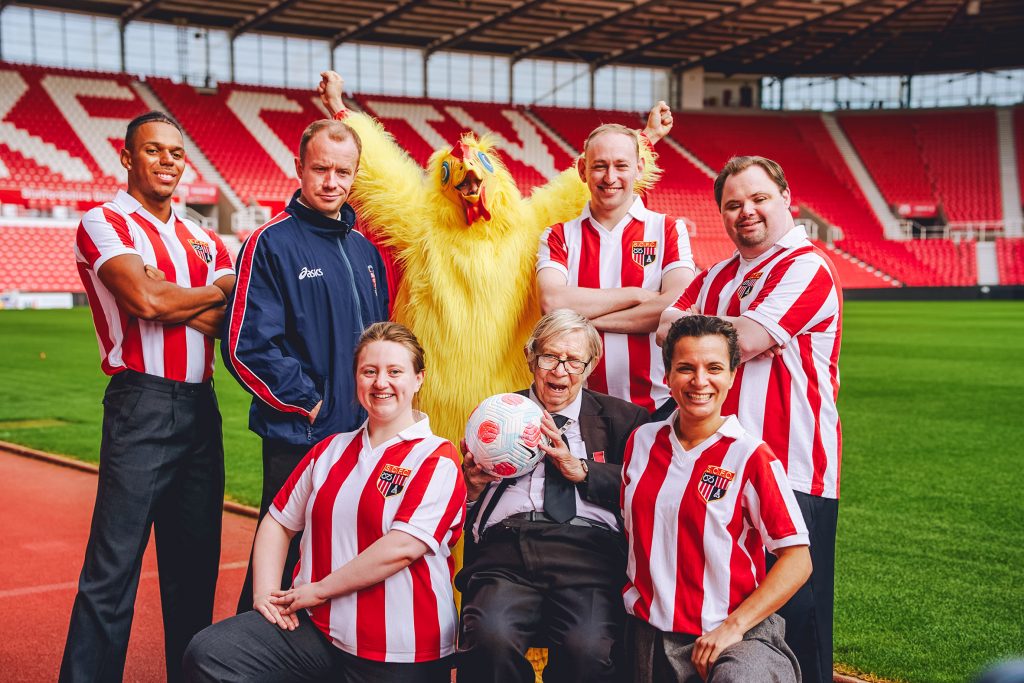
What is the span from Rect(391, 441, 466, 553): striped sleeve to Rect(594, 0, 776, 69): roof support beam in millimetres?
26564

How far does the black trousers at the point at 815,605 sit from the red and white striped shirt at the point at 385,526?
95 cm

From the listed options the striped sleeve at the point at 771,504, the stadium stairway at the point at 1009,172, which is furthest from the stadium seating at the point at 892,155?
the striped sleeve at the point at 771,504

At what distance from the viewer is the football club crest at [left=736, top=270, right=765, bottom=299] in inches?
111

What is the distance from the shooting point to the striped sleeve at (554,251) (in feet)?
11.1

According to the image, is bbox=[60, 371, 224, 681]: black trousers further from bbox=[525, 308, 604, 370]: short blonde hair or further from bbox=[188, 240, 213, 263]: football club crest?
bbox=[525, 308, 604, 370]: short blonde hair

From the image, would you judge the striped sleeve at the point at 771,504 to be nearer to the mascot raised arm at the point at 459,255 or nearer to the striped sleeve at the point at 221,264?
the mascot raised arm at the point at 459,255

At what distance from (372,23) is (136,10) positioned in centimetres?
684

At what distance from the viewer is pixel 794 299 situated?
8.77ft

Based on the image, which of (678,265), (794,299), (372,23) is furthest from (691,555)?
(372,23)

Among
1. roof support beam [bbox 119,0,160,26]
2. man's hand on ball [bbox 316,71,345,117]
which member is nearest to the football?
man's hand on ball [bbox 316,71,345,117]

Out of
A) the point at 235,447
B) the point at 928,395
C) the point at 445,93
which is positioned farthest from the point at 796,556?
the point at 445,93

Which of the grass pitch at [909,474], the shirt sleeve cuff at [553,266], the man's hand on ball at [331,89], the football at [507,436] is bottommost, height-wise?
the grass pitch at [909,474]

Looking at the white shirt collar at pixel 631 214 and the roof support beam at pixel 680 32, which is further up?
the roof support beam at pixel 680 32

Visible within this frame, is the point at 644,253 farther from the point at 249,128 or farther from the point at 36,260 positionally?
the point at 249,128
